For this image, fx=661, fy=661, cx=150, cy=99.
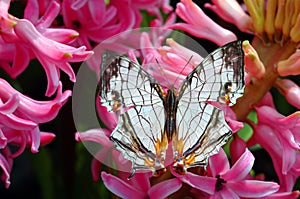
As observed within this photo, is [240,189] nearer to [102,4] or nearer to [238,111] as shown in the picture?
[238,111]

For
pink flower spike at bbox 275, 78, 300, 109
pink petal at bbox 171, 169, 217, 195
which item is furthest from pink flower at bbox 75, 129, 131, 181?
pink flower spike at bbox 275, 78, 300, 109

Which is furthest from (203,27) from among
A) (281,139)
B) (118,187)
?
(118,187)

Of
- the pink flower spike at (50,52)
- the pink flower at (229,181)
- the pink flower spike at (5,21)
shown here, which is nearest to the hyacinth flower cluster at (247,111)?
the pink flower at (229,181)

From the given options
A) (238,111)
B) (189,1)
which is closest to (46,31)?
(189,1)

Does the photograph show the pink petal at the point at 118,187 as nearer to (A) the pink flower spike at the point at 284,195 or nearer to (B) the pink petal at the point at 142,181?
(B) the pink petal at the point at 142,181

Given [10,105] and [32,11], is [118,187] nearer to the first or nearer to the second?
[10,105]
